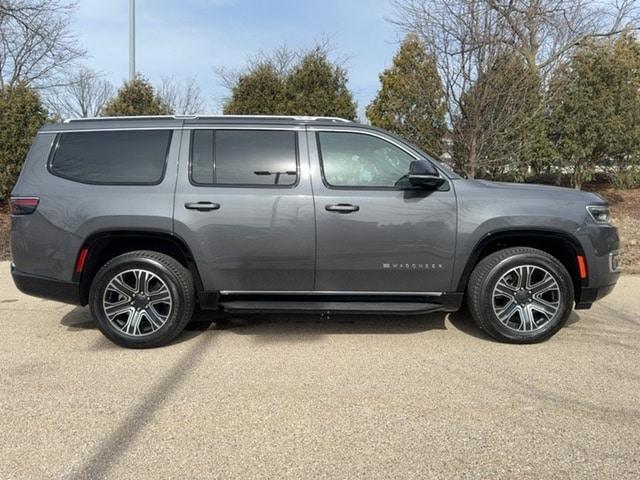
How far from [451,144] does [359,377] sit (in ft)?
22.9

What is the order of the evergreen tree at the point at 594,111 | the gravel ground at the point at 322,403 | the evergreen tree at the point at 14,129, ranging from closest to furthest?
the gravel ground at the point at 322,403 → the evergreen tree at the point at 14,129 → the evergreen tree at the point at 594,111

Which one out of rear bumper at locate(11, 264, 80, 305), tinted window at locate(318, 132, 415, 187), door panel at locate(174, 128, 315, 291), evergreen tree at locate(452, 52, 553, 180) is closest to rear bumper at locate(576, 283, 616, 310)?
tinted window at locate(318, 132, 415, 187)

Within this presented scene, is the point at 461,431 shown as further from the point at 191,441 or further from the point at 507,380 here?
the point at 191,441

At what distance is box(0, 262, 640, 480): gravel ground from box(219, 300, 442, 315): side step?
35 centimetres

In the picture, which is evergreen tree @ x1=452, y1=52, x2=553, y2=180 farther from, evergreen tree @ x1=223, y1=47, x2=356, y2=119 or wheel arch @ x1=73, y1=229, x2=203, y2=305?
wheel arch @ x1=73, y1=229, x2=203, y2=305

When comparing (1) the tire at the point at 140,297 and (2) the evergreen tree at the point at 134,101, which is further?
(2) the evergreen tree at the point at 134,101

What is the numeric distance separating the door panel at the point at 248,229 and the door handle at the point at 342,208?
0.52ft

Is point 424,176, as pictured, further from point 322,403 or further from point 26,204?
point 26,204

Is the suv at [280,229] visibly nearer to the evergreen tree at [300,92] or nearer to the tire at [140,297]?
the tire at [140,297]

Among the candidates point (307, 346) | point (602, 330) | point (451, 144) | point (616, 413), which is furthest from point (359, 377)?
point (451, 144)

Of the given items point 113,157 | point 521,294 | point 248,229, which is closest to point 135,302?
point 248,229

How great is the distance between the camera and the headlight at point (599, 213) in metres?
4.43

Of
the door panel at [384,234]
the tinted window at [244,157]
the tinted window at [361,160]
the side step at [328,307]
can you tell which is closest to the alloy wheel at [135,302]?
the side step at [328,307]

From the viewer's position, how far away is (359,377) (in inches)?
150
